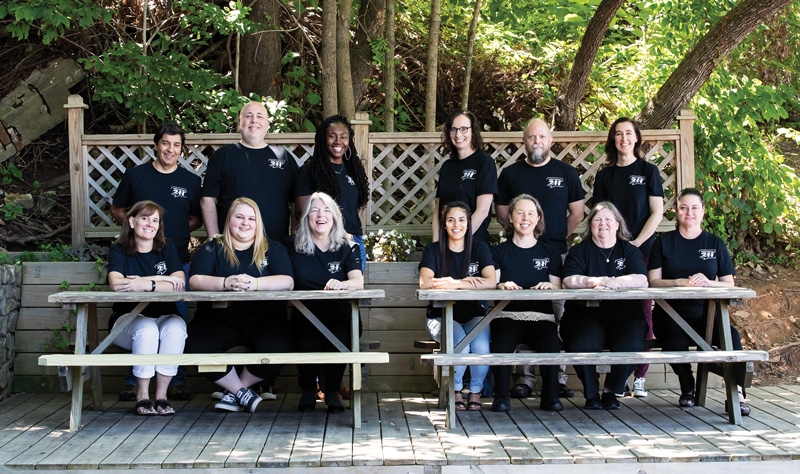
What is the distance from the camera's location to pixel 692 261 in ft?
15.4

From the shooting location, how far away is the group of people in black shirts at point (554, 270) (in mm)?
4508

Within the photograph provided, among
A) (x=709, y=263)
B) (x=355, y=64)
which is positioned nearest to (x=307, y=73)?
(x=355, y=64)

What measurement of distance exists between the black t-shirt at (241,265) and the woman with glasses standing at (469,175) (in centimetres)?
98

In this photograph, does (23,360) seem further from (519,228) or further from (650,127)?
(650,127)

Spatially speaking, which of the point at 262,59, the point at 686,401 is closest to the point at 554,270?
the point at 686,401

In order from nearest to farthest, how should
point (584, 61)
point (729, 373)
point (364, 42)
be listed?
point (729, 373)
point (584, 61)
point (364, 42)

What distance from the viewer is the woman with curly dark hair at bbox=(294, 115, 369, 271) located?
4926 millimetres

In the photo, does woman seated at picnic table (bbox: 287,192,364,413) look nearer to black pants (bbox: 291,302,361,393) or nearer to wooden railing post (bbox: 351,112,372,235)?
black pants (bbox: 291,302,361,393)

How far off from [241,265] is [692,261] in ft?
8.65

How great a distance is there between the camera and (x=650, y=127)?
257 inches

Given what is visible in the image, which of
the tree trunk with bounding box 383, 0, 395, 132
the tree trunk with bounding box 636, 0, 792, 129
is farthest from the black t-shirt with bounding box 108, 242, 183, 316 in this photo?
the tree trunk with bounding box 636, 0, 792, 129

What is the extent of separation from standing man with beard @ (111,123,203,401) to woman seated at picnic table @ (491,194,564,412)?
1928 millimetres

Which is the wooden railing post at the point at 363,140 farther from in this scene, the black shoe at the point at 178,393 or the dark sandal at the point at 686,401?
the dark sandal at the point at 686,401

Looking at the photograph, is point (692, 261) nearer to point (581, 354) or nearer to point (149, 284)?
point (581, 354)
